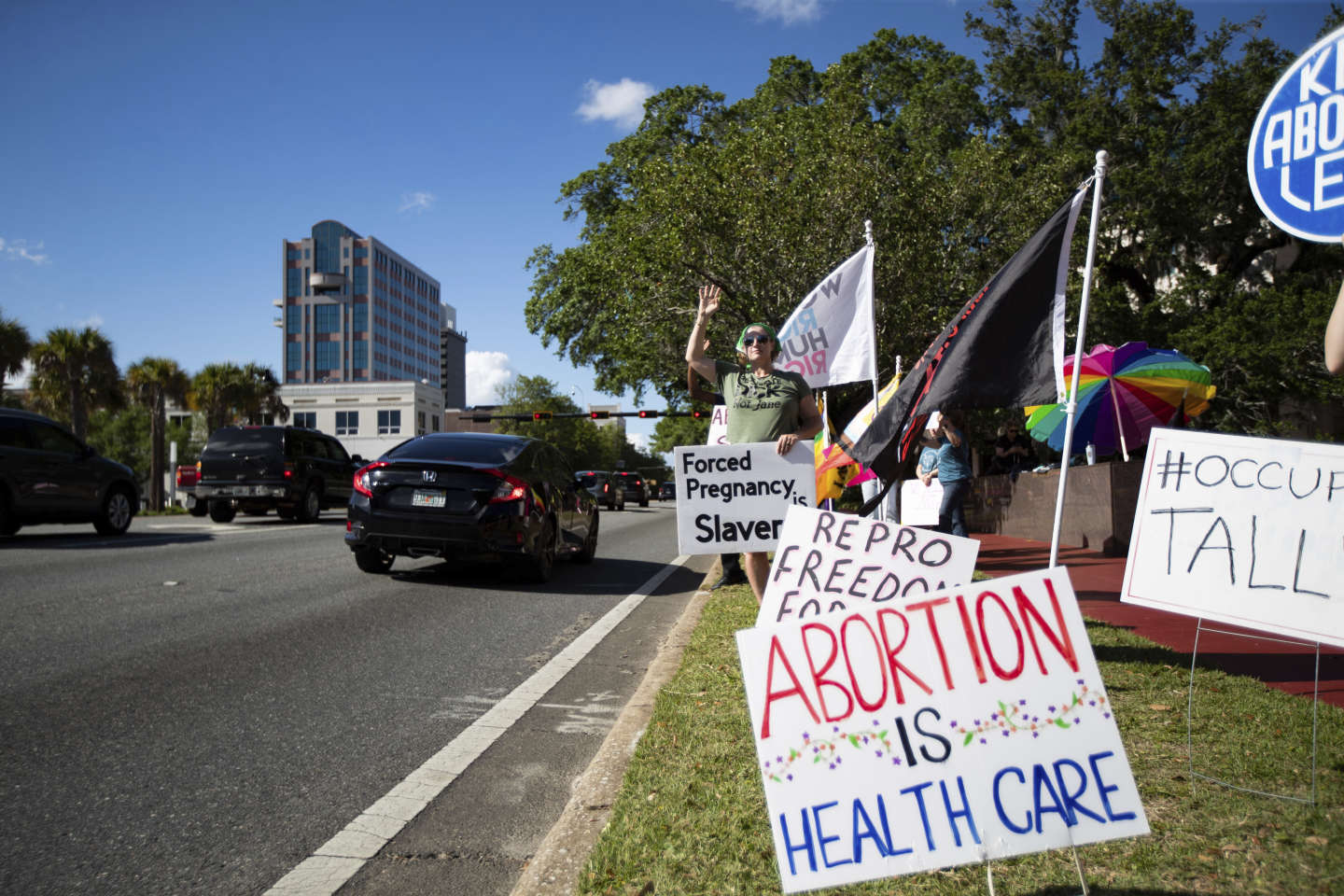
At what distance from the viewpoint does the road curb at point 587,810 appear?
280 cm

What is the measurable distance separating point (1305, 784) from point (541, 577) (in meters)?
7.69

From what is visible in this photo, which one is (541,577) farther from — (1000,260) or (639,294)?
(1000,260)

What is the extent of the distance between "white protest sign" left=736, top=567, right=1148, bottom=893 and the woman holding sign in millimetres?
2960

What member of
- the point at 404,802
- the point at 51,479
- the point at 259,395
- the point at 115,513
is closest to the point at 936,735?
the point at 404,802

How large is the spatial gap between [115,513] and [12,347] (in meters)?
26.2

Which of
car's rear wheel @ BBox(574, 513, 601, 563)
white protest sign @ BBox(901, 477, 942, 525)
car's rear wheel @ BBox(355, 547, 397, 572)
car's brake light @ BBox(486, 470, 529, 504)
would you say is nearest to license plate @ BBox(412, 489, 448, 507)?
car's brake light @ BBox(486, 470, 529, 504)

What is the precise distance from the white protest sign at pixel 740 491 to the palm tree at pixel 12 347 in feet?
123

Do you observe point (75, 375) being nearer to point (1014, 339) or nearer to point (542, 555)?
point (542, 555)

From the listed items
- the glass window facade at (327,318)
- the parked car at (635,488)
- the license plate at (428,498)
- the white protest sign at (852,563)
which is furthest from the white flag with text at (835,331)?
the glass window facade at (327,318)

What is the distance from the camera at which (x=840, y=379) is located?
762cm

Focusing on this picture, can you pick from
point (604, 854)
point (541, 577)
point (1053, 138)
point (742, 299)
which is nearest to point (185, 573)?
point (541, 577)

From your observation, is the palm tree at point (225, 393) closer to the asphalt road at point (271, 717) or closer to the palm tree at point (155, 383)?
the palm tree at point (155, 383)

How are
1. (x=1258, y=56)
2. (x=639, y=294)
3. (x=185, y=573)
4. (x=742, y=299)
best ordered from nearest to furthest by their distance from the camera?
1. (x=185, y=573)
2. (x=742, y=299)
3. (x=639, y=294)
4. (x=1258, y=56)

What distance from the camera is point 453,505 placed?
9.27m
